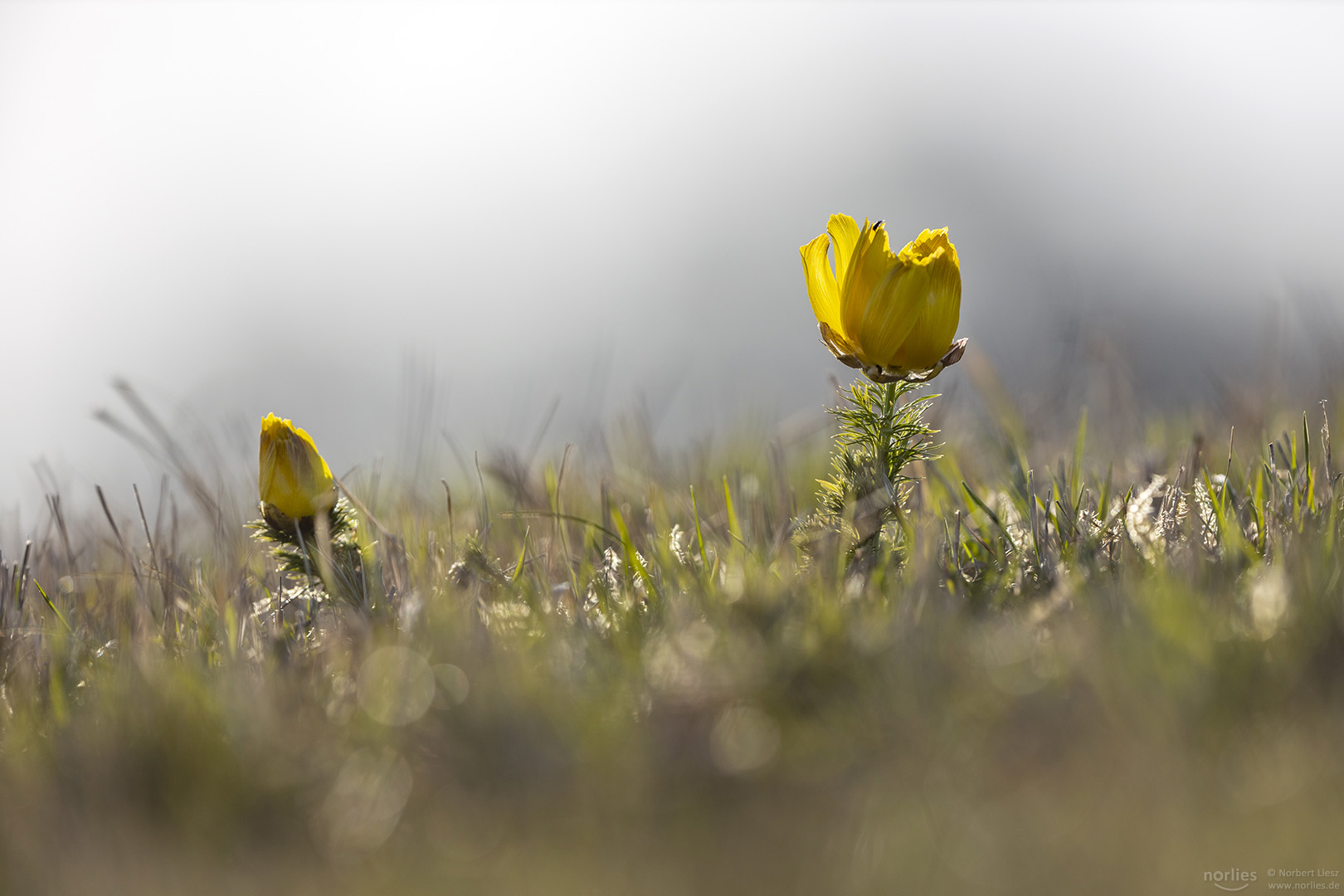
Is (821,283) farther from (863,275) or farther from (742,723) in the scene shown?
(742,723)

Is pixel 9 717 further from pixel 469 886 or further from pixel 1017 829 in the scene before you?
pixel 1017 829

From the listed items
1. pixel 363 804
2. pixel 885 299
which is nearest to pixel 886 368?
pixel 885 299

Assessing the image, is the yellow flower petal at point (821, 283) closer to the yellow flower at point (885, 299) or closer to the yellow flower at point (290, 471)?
the yellow flower at point (885, 299)

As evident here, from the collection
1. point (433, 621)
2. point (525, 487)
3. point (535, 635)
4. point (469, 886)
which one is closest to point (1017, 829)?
point (469, 886)

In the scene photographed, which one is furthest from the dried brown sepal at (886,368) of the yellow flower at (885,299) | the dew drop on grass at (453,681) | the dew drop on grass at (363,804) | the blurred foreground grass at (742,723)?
the dew drop on grass at (363,804)

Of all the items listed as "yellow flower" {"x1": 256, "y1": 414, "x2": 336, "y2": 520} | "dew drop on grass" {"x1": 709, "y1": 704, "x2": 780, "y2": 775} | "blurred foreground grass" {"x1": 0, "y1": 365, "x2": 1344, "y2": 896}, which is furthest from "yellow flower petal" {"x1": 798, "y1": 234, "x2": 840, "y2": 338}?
"yellow flower" {"x1": 256, "y1": 414, "x2": 336, "y2": 520}

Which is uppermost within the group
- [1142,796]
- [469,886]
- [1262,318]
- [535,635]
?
[1262,318]

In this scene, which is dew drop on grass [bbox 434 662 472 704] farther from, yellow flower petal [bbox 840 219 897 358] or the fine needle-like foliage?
yellow flower petal [bbox 840 219 897 358]
